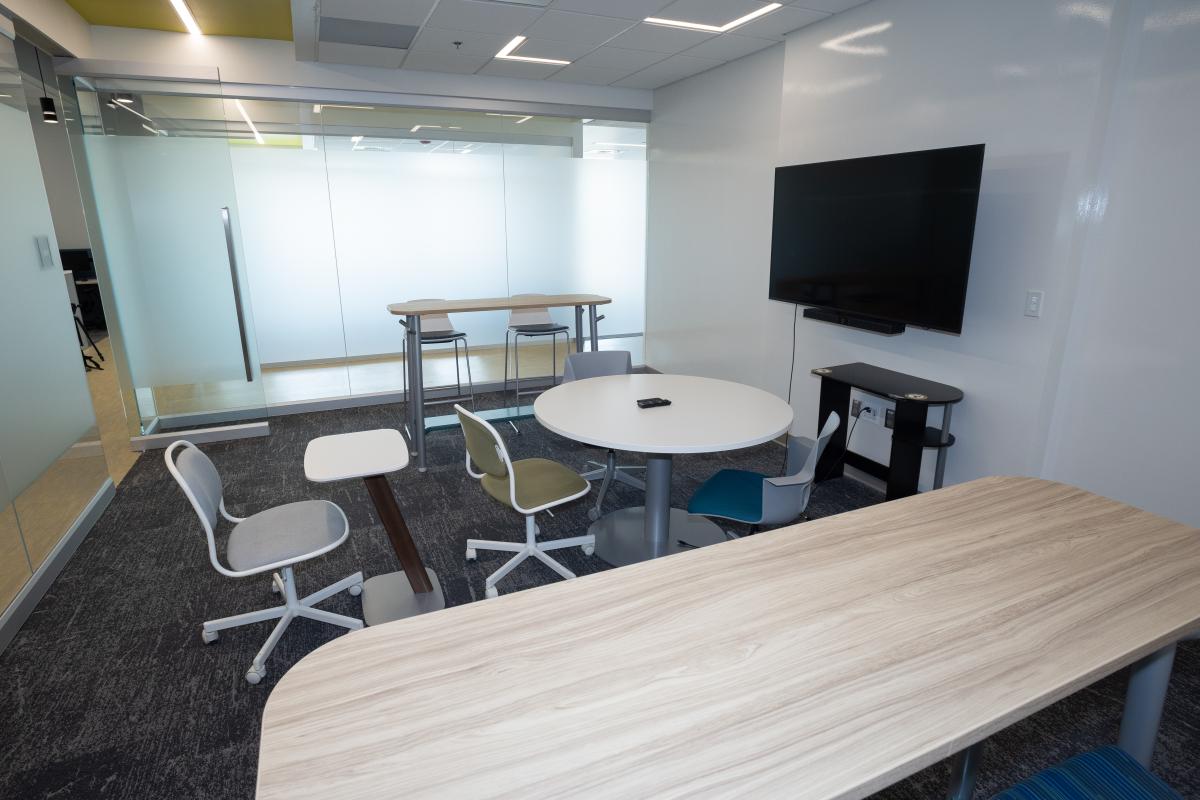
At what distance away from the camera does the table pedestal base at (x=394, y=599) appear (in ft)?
9.00

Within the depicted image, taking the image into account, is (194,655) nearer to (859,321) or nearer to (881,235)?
(859,321)

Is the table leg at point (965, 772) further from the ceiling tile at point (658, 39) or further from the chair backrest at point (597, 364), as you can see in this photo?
the ceiling tile at point (658, 39)

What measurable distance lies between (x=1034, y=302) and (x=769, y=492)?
5.74 feet

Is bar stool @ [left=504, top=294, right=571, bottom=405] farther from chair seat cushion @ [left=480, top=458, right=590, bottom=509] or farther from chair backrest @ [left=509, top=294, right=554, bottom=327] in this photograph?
chair seat cushion @ [left=480, top=458, right=590, bottom=509]

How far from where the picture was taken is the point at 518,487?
2.92 m

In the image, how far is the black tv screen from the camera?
316 cm

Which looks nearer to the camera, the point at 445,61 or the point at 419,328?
the point at 419,328

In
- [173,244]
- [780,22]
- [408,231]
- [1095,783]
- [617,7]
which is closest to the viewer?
[1095,783]

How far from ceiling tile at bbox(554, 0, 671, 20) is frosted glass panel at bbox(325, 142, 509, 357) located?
234 centimetres

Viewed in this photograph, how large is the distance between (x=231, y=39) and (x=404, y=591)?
182 inches

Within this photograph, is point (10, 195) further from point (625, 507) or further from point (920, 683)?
point (920, 683)

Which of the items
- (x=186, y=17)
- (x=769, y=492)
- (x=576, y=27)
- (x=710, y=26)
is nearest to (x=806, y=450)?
(x=769, y=492)

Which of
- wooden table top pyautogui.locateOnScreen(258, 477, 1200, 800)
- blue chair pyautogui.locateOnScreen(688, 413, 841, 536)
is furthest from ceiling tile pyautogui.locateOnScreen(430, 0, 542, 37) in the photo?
wooden table top pyautogui.locateOnScreen(258, 477, 1200, 800)

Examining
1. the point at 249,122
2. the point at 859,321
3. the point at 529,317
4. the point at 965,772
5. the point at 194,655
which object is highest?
the point at 249,122
